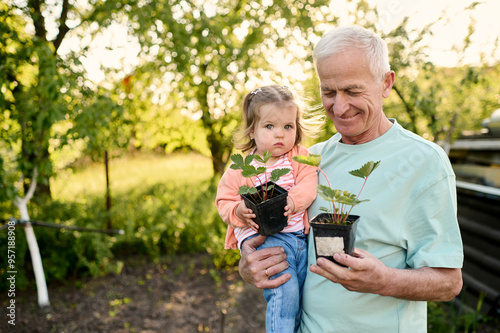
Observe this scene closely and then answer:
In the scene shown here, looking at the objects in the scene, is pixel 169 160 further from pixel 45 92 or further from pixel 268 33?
pixel 45 92

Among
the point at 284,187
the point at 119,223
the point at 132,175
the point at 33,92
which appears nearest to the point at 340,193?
the point at 284,187

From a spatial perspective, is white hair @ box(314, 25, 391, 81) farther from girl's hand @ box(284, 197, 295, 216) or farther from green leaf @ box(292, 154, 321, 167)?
girl's hand @ box(284, 197, 295, 216)

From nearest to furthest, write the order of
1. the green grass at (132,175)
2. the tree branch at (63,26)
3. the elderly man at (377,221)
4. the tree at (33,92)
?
the elderly man at (377,221), the tree at (33,92), the tree branch at (63,26), the green grass at (132,175)

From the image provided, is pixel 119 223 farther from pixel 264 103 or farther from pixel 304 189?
pixel 304 189

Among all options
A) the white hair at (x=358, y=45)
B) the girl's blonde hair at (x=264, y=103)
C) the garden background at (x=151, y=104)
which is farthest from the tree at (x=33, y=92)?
the white hair at (x=358, y=45)

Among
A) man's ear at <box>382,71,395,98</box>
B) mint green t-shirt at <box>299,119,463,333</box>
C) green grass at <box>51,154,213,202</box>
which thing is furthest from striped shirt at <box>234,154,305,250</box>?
green grass at <box>51,154,213,202</box>

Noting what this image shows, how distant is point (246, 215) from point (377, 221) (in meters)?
0.50

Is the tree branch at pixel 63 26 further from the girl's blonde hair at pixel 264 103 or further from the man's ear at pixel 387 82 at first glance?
the man's ear at pixel 387 82

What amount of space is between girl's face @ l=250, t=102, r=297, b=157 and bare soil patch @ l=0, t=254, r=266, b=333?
2.60m

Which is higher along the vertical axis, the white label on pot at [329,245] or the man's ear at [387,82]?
the man's ear at [387,82]

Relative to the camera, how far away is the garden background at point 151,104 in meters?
3.71

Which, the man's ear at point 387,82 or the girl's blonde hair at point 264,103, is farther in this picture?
the girl's blonde hair at point 264,103

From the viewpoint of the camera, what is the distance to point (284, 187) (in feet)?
5.55

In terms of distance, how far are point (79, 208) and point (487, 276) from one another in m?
5.34
